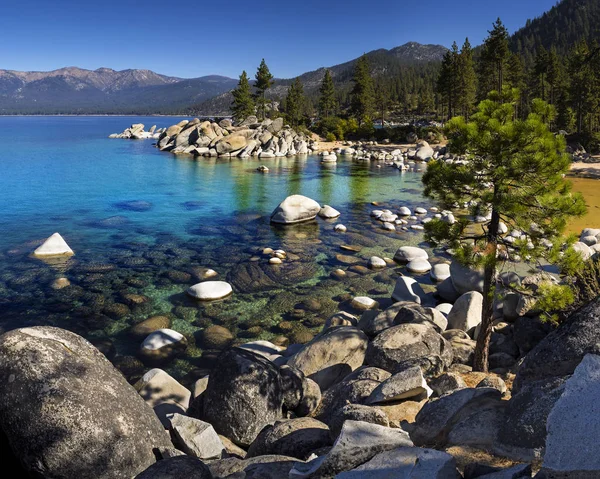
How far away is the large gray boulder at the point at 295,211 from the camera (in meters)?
28.8

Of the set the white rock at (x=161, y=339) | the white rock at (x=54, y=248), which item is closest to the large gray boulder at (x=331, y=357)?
the white rock at (x=161, y=339)

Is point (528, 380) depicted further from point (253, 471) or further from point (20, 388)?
point (20, 388)

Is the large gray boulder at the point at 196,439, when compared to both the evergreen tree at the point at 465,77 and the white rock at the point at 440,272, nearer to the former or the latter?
the white rock at the point at 440,272

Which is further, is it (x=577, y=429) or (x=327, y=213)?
(x=327, y=213)

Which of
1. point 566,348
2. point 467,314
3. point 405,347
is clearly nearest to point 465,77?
point 467,314

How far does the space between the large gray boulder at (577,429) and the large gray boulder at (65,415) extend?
5.75 metres

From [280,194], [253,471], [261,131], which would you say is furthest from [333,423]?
[261,131]

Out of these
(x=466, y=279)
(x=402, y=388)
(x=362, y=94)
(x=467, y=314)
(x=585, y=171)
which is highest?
(x=362, y=94)

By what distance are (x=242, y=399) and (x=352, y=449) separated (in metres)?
4.27

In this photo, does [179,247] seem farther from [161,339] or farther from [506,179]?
[506,179]

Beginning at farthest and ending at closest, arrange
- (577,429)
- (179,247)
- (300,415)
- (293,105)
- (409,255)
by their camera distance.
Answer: (293,105), (179,247), (409,255), (300,415), (577,429)

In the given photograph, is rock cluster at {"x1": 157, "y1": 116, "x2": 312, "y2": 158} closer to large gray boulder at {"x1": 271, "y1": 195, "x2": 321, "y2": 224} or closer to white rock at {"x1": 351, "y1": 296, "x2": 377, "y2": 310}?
large gray boulder at {"x1": 271, "y1": 195, "x2": 321, "y2": 224}

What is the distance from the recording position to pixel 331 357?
11398mm

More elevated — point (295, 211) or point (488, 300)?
point (488, 300)
